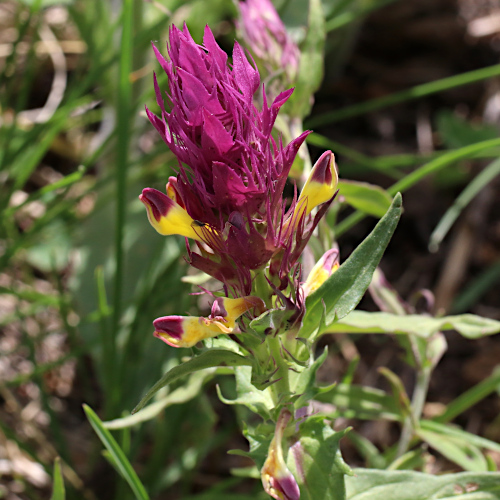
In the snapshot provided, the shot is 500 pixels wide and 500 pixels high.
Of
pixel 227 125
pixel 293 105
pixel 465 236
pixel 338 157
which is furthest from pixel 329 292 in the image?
pixel 338 157

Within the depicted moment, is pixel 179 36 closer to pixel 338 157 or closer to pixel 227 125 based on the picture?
pixel 227 125

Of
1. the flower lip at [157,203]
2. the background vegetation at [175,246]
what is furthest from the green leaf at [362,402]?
the flower lip at [157,203]

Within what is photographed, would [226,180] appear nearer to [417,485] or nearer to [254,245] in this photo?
[254,245]

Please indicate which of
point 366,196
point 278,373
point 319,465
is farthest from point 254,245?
point 366,196

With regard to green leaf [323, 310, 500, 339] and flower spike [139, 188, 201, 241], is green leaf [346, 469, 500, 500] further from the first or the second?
flower spike [139, 188, 201, 241]

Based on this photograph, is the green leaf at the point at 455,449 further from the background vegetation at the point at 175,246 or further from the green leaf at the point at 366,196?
the green leaf at the point at 366,196

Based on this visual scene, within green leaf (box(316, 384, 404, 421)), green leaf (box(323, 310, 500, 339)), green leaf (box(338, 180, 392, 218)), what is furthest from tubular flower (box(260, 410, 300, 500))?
green leaf (box(338, 180, 392, 218))
